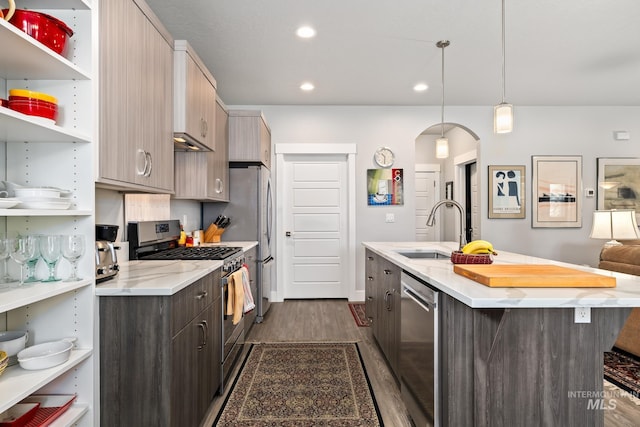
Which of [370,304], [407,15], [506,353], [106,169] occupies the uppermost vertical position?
[407,15]

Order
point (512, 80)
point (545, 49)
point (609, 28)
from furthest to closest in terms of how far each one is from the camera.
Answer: point (512, 80)
point (545, 49)
point (609, 28)

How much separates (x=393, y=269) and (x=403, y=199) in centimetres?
257

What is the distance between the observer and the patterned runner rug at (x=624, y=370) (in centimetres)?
229

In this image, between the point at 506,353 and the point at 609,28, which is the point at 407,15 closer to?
the point at 609,28

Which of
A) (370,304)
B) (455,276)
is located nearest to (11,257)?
(455,276)

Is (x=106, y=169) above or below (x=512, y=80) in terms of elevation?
below

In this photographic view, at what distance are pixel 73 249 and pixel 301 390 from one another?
164cm

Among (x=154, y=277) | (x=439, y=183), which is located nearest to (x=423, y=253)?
(x=154, y=277)

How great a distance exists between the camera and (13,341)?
1.25m

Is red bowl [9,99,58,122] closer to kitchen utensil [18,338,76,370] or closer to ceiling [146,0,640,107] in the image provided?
kitchen utensil [18,338,76,370]

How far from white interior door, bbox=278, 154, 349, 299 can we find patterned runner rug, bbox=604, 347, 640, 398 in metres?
2.87

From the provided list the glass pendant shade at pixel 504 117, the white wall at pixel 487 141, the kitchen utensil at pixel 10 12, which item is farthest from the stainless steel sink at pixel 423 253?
the kitchen utensil at pixel 10 12

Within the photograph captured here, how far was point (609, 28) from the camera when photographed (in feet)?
9.34

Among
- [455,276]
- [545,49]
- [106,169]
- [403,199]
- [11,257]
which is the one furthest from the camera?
[403,199]
